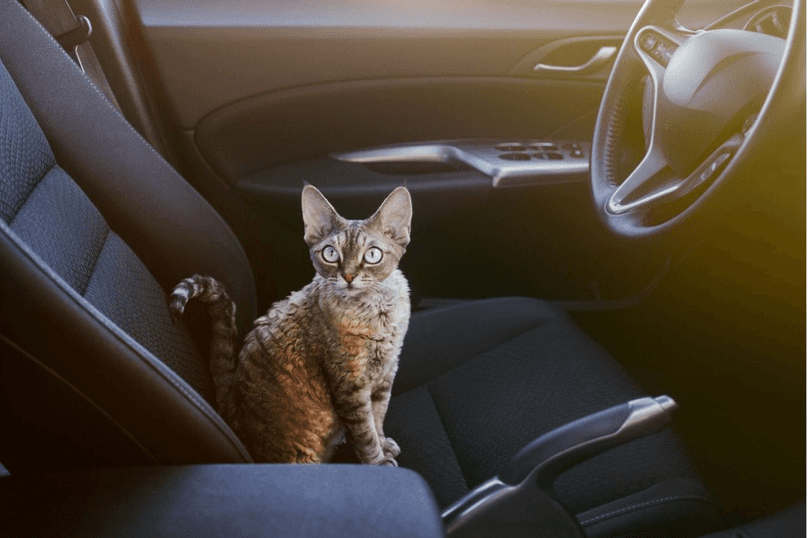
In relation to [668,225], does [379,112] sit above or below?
above

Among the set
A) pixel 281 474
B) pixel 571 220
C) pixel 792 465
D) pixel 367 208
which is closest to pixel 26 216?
pixel 281 474

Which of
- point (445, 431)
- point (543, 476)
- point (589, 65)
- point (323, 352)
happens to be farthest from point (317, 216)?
point (589, 65)

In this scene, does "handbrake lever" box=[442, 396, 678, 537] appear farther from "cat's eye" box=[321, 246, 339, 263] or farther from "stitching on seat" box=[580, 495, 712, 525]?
"cat's eye" box=[321, 246, 339, 263]

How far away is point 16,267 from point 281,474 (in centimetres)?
35

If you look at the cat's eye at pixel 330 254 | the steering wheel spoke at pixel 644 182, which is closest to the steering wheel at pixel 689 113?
the steering wheel spoke at pixel 644 182

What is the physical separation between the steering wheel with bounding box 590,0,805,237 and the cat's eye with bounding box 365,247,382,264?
0.45 metres

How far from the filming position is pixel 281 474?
26.9 inches

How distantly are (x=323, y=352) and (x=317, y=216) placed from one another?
0.88 feet

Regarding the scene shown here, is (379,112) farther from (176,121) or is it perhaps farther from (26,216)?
(26,216)

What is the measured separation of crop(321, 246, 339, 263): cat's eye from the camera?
110 centimetres

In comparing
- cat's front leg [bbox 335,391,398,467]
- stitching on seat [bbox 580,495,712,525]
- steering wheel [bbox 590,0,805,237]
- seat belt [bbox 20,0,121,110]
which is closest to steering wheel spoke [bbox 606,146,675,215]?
steering wheel [bbox 590,0,805,237]

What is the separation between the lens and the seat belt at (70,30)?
1268 millimetres


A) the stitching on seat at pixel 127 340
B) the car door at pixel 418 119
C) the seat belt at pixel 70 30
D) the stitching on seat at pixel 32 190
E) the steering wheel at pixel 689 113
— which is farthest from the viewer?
the car door at pixel 418 119

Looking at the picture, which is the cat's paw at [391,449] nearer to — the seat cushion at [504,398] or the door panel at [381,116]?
the seat cushion at [504,398]
